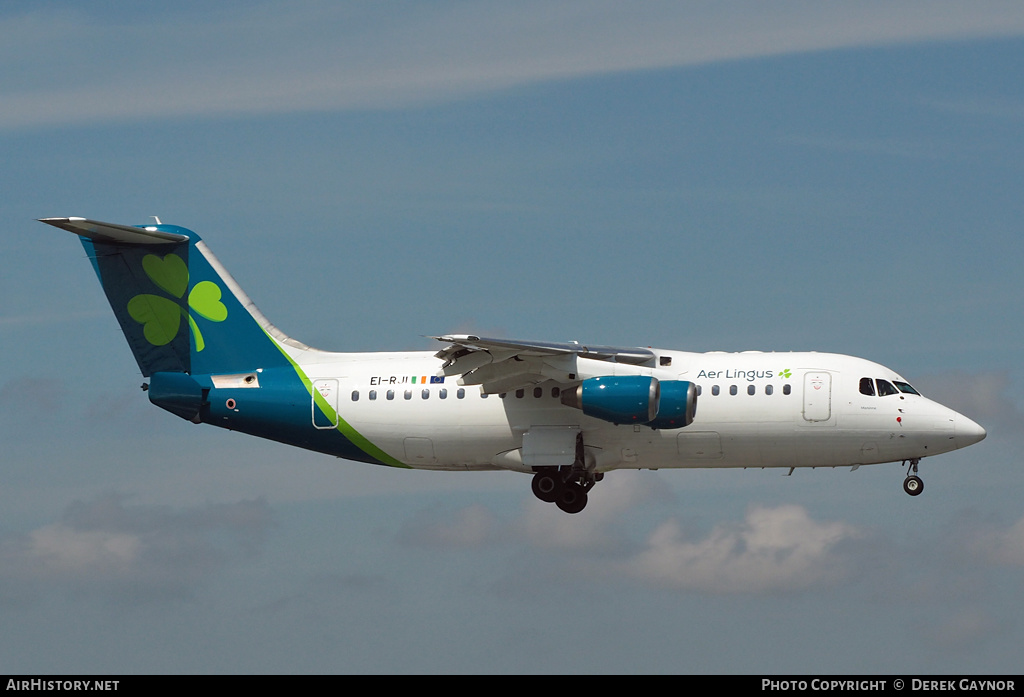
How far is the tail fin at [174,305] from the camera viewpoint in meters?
37.4

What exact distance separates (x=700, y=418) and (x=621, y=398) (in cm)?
211

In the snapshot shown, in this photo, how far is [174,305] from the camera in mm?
37844

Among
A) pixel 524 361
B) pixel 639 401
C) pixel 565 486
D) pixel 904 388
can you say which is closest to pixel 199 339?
pixel 524 361

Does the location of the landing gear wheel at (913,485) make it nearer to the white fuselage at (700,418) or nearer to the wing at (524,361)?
the white fuselage at (700,418)

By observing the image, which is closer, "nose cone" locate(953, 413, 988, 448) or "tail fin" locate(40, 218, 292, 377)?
"nose cone" locate(953, 413, 988, 448)

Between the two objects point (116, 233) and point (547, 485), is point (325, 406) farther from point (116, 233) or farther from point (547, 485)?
point (116, 233)

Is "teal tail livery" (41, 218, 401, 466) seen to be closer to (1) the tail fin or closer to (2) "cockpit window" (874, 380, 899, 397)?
(1) the tail fin

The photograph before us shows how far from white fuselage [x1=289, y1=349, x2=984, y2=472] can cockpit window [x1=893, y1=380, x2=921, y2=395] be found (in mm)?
80

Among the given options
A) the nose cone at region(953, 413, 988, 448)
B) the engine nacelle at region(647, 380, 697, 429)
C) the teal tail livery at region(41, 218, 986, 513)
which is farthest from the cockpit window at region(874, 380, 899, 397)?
the engine nacelle at region(647, 380, 697, 429)

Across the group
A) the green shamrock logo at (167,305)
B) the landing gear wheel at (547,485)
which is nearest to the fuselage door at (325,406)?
the green shamrock logo at (167,305)

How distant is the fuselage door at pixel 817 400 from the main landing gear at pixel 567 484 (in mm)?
5081

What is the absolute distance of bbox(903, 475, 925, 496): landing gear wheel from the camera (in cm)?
3406

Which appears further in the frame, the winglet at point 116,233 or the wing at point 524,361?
the winglet at point 116,233
